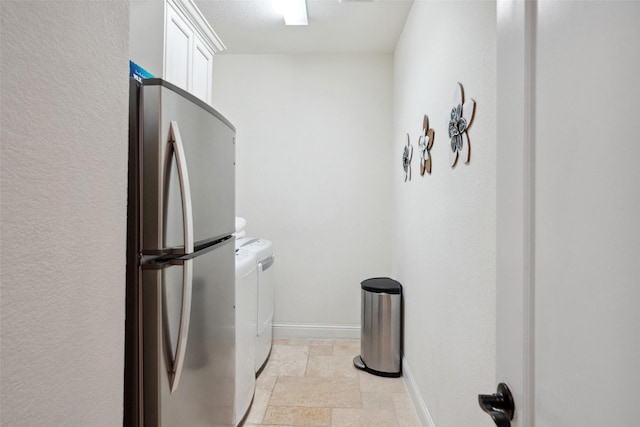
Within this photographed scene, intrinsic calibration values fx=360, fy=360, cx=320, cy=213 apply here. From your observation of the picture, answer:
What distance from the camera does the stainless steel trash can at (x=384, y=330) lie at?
2746 millimetres

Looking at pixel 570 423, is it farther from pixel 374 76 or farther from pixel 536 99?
pixel 374 76

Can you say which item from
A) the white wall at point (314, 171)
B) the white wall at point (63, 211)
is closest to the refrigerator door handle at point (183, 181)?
the white wall at point (63, 211)

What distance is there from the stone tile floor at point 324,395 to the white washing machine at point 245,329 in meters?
0.16

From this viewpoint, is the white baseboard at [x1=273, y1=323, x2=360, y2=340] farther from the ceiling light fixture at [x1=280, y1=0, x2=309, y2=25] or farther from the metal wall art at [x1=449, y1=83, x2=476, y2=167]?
the ceiling light fixture at [x1=280, y1=0, x2=309, y2=25]

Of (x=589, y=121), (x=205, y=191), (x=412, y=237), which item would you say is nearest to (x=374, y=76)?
(x=412, y=237)

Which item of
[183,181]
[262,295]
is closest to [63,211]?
[183,181]

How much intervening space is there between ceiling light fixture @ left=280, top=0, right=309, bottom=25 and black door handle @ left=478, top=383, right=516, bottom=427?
8.70 feet

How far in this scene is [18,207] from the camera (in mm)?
588

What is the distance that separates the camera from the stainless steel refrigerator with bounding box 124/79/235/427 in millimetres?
1093

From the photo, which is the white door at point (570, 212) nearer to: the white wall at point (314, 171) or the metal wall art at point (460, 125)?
the metal wall art at point (460, 125)

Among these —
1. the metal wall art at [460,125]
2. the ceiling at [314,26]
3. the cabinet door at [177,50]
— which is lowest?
the metal wall art at [460,125]

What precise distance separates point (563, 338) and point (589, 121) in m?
0.30

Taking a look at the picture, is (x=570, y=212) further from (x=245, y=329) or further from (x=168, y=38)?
(x=245, y=329)

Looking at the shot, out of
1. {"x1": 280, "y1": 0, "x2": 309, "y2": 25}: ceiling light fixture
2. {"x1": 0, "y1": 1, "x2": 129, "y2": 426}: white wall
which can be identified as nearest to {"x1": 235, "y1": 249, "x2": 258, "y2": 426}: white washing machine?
{"x1": 0, "y1": 1, "x2": 129, "y2": 426}: white wall
